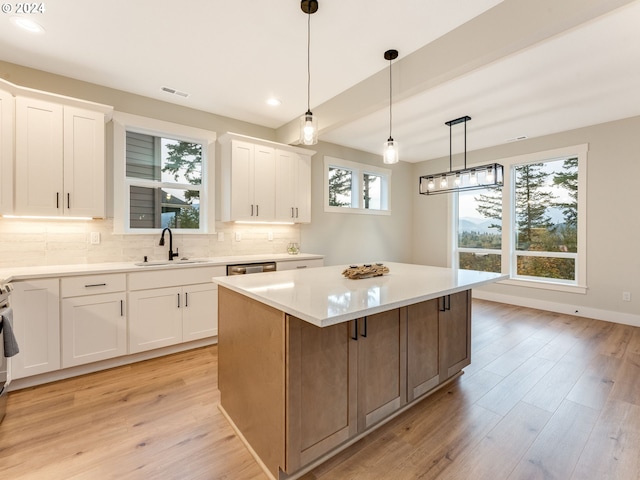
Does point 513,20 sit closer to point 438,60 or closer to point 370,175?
point 438,60

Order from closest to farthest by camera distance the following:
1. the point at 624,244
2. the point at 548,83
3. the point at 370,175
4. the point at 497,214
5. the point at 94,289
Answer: the point at 94,289
the point at 548,83
the point at 624,244
the point at 497,214
the point at 370,175

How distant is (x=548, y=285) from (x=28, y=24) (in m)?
6.67

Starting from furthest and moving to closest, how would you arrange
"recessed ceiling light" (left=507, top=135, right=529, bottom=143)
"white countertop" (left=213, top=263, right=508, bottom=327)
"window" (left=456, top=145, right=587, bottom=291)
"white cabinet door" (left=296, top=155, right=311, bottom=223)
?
"recessed ceiling light" (left=507, top=135, right=529, bottom=143)
"window" (left=456, top=145, right=587, bottom=291)
"white cabinet door" (left=296, top=155, right=311, bottom=223)
"white countertop" (left=213, top=263, right=508, bottom=327)

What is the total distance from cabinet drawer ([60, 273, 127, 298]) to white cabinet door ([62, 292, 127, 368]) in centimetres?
4

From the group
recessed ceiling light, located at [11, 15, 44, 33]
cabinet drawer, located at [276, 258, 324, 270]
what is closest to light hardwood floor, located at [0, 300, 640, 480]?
cabinet drawer, located at [276, 258, 324, 270]

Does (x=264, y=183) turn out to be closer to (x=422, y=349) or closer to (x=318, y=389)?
(x=422, y=349)

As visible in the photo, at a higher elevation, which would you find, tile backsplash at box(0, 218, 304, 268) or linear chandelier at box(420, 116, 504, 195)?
linear chandelier at box(420, 116, 504, 195)

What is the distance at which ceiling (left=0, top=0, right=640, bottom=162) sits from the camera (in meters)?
2.06

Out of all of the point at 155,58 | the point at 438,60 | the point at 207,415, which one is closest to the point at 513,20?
the point at 438,60

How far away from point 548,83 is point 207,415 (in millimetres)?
4302

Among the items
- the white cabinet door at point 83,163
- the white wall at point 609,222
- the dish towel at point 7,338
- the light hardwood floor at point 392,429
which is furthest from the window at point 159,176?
the white wall at point 609,222

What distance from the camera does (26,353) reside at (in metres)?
2.34

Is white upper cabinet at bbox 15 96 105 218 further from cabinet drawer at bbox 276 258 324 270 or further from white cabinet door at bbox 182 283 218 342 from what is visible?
cabinet drawer at bbox 276 258 324 270

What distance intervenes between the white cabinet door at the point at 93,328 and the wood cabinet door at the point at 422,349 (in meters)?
2.54
